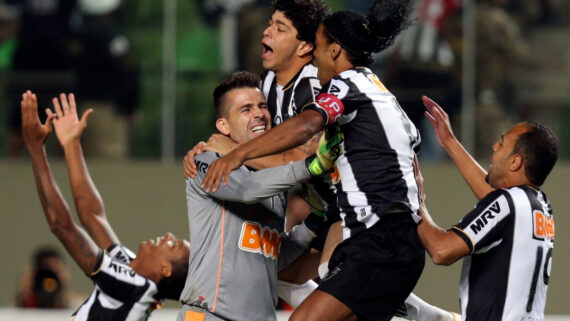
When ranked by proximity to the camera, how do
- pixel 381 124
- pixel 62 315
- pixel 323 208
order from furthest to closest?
pixel 62 315, pixel 323 208, pixel 381 124

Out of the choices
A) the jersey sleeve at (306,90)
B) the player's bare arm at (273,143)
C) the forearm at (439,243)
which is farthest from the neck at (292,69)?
the forearm at (439,243)

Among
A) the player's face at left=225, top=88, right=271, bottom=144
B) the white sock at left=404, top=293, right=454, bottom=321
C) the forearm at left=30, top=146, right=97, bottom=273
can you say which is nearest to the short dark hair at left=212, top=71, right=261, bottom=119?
the player's face at left=225, top=88, right=271, bottom=144

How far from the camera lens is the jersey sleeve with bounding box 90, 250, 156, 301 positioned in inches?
216

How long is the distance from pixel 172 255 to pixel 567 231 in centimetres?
579

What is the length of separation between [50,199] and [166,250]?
2.45ft

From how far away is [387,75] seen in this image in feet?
32.6

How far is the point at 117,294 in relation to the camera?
216 inches

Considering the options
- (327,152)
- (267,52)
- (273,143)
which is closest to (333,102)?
(327,152)

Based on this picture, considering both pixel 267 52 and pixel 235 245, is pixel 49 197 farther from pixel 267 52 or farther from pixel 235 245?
pixel 267 52

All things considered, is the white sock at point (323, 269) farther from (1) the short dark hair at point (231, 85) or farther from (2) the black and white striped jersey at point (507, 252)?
(1) the short dark hair at point (231, 85)

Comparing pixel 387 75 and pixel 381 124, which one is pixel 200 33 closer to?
pixel 387 75

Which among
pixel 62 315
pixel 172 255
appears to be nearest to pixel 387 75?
pixel 62 315

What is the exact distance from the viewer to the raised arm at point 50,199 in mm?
5859

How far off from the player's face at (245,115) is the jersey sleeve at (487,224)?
42.9 inches
